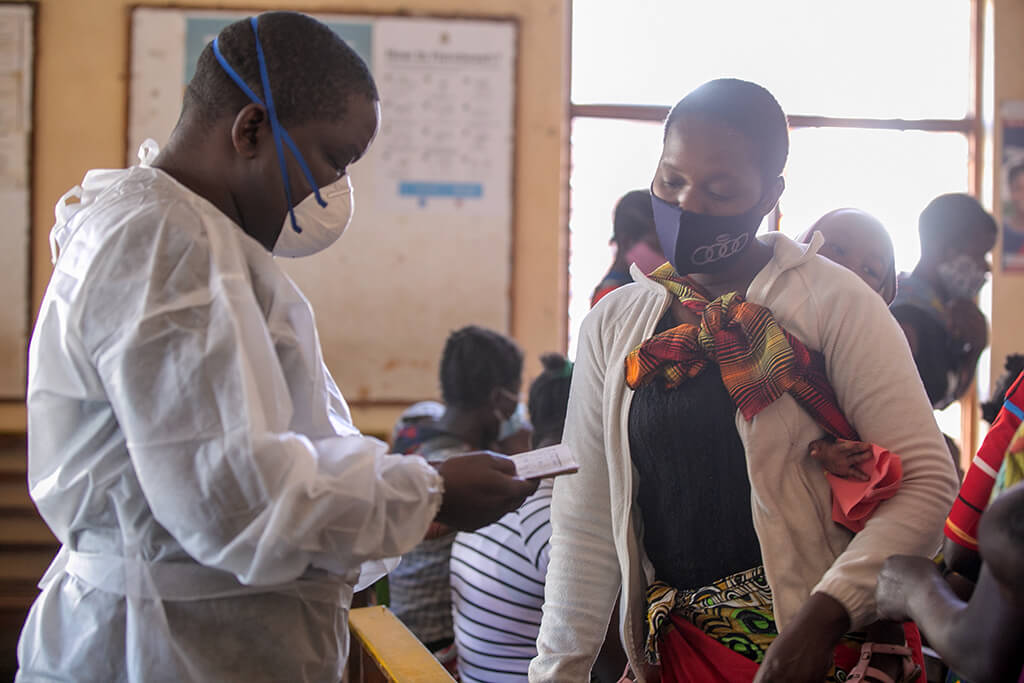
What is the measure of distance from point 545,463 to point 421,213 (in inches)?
133

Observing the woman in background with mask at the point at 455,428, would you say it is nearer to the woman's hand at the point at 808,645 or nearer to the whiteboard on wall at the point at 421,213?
the whiteboard on wall at the point at 421,213

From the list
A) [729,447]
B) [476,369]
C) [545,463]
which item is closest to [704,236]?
[729,447]

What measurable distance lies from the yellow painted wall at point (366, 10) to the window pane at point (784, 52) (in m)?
0.23

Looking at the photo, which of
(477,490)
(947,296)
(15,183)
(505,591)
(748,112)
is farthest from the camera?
(15,183)

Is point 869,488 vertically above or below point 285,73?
below

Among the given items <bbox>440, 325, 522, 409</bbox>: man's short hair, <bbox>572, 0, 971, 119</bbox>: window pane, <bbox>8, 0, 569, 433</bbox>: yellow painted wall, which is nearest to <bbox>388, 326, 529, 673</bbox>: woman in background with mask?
<bbox>440, 325, 522, 409</bbox>: man's short hair

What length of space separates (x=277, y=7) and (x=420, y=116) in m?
0.89

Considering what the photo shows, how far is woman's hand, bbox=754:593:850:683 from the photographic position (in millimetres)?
1108

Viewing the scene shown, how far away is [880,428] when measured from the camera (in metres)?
1.22

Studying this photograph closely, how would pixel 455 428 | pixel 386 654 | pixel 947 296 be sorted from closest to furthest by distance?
1. pixel 386 654
2. pixel 947 296
3. pixel 455 428

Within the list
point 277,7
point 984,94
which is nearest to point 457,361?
point 277,7

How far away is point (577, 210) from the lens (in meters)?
4.64

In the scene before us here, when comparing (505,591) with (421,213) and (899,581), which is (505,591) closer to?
(899,581)

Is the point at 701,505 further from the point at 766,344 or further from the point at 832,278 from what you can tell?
the point at 832,278
